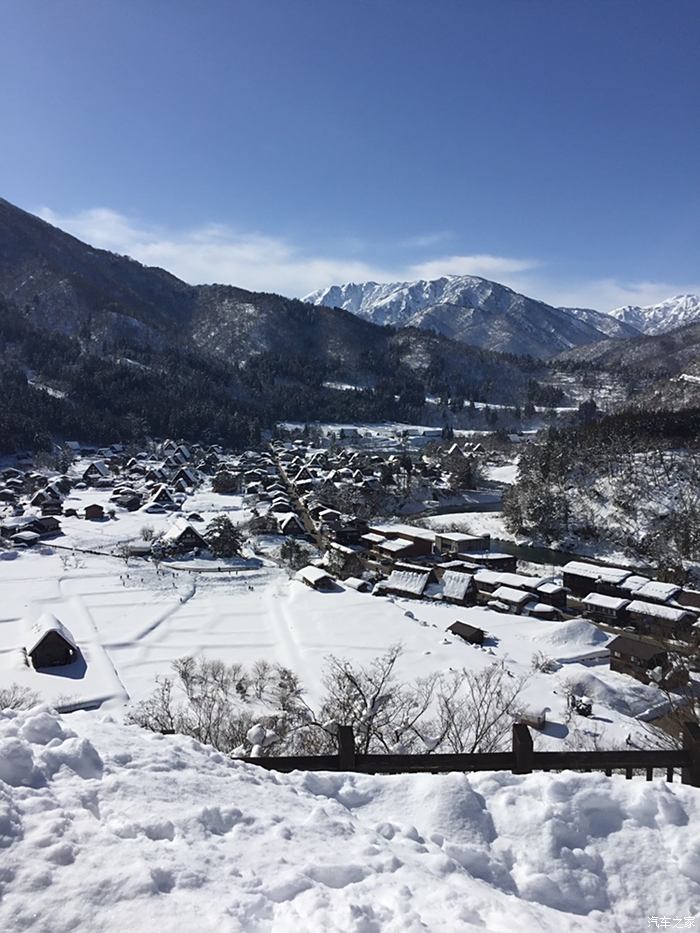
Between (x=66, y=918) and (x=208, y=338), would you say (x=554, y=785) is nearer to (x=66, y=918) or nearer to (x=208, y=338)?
(x=66, y=918)

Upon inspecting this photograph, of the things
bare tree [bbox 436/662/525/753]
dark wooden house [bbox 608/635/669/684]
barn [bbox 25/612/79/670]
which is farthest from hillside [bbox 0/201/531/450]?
dark wooden house [bbox 608/635/669/684]

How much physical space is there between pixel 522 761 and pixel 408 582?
28221 millimetres

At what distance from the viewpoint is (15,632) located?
23.2m

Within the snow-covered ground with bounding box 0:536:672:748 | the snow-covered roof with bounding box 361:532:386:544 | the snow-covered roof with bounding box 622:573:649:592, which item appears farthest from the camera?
the snow-covered roof with bounding box 361:532:386:544

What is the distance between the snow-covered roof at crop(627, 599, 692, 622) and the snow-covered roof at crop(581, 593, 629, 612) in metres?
0.45

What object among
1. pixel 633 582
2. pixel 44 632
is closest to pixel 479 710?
pixel 44 632

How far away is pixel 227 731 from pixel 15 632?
1478 cm

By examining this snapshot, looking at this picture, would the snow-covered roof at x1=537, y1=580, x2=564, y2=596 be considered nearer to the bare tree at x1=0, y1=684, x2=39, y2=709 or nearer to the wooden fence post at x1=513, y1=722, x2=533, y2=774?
the bare tree at x1=0, y1=684, x2=39, y2=709

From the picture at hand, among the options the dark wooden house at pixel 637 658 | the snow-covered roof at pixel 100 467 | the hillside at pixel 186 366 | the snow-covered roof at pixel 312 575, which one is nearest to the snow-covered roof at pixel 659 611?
the dark wooden house at pixel 637 658

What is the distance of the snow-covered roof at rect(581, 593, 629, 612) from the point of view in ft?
94.3

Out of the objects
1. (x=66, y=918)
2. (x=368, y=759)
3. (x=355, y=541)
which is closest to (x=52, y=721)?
(x=66, y=918)

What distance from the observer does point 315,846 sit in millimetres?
3158

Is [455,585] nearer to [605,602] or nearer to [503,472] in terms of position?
[605,602]

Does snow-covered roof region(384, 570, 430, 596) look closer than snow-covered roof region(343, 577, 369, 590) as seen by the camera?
No
